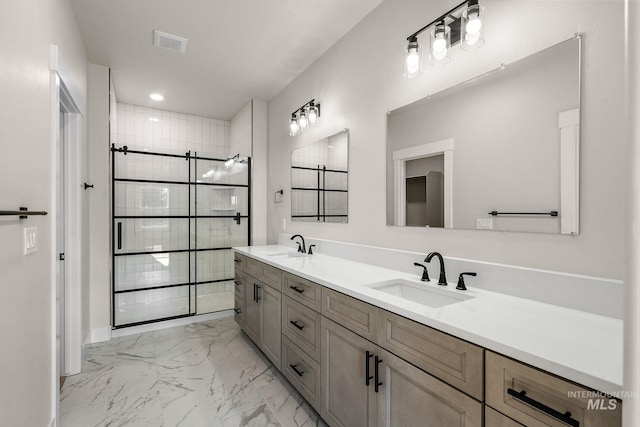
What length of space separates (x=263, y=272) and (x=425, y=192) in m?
1.39

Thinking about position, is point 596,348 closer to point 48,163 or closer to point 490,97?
point 490,97

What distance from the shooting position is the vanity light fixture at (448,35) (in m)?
1.41

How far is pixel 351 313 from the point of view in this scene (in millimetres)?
1411

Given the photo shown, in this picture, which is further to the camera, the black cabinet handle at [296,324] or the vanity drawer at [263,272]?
the vanity drawer at [263,272]

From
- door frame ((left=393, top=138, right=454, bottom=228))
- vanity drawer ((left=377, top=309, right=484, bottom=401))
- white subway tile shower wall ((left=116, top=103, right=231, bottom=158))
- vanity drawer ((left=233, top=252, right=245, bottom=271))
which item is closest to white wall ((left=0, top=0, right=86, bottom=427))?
vanity drawer ((left=377, top=309, right=484, bottom=401))

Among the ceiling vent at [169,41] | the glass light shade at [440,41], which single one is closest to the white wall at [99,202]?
the ceiling vent at [169,41]

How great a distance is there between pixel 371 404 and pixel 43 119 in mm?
2033

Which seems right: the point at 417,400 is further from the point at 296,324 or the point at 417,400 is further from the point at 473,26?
the point at 473,26

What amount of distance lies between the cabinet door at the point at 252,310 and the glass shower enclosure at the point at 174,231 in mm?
996

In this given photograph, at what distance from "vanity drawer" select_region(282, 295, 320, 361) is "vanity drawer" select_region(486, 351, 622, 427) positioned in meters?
0.98

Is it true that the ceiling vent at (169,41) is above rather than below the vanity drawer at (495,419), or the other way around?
above

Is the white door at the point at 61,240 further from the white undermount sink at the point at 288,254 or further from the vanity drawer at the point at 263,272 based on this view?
the white undermount sink at the point at 288,254

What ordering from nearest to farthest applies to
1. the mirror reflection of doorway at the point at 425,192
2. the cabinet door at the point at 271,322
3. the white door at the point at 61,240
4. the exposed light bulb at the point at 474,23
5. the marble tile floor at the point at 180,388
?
the exposed light bulb at the point at 474,23, the mirror reflection of doorway at the point at 425,192, the marble tile floor at the point at 180,388, the cabinet door at the point at 271,322, the white door at the point at 61,240

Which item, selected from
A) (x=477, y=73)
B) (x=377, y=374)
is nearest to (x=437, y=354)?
(x=377, y=374)
